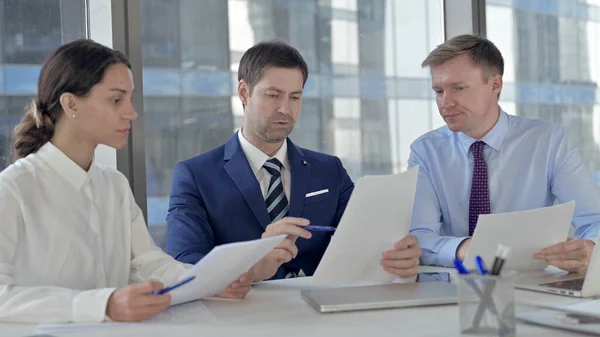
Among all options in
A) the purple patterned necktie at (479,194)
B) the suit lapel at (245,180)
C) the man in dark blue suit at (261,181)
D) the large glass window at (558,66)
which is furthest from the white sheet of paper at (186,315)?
the large glass window at (558,66)

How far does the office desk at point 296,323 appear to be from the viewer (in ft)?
4.77

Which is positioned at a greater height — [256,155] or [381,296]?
[256,155]

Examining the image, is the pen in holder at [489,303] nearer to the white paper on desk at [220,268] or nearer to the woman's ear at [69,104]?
the white paper on desk at [220,268]

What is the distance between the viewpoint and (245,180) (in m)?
2.54

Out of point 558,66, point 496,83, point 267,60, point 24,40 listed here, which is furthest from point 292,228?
point 558,66

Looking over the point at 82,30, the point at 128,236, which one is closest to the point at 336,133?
the point at 82,30

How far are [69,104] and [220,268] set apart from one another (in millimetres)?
689

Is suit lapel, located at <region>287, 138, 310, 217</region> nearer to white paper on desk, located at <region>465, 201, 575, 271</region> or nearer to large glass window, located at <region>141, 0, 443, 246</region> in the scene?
white paper on desk, located at <region>465, 201, 575, 271</region>

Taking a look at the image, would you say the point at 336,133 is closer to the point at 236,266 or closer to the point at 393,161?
the point at 393,161

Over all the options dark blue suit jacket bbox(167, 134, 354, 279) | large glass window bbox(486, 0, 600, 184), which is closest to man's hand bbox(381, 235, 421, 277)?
dark blue suit jacket bbox(167, 134, 354, 279)

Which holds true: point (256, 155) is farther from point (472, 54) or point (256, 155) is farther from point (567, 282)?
point (567, 282)

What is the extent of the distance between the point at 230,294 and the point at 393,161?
2.53m

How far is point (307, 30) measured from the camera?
12.8 feet

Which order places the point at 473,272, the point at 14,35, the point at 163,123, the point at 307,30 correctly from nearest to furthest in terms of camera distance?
the point at 473,272, the point at 14,35, the point at 163,123, the point at 307,30
